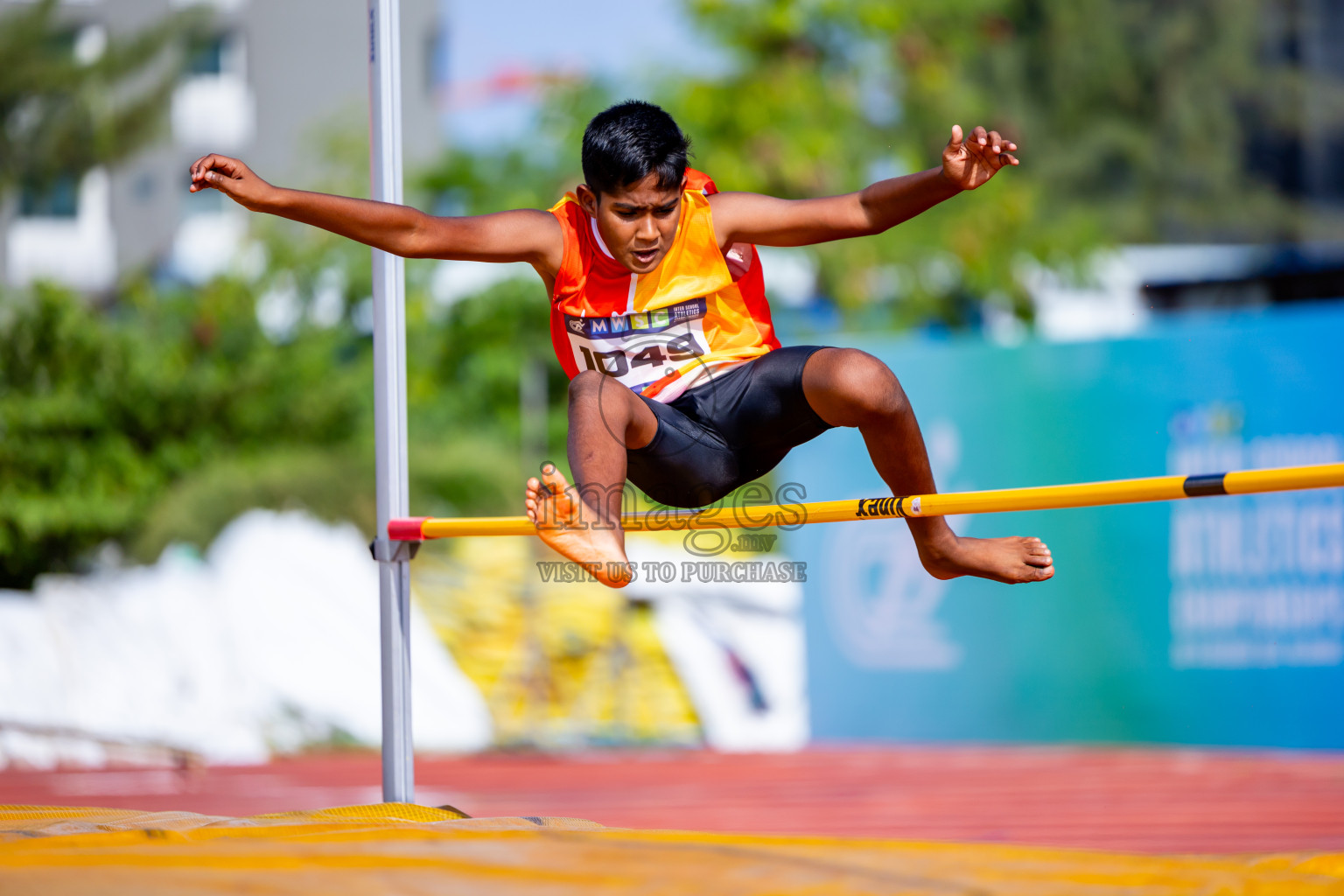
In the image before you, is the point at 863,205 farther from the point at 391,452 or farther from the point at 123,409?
the point at 123,409

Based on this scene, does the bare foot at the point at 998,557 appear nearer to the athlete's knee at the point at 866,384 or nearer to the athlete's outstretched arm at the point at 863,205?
the athlete's knee at the point at 866,384

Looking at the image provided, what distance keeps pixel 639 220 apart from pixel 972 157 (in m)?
0.66

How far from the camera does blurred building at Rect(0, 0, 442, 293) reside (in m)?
18.8

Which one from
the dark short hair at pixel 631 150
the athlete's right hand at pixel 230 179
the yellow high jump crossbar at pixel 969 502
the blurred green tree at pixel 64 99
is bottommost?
Answer: the yellow high jump crossbar at pixel 969 502

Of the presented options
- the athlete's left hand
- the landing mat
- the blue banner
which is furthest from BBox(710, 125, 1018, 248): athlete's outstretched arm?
the blue banner

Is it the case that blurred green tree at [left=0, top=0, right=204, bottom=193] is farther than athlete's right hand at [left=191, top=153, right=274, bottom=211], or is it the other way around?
blurred green tree at [left=0, top=0, right=204, bottom=193]

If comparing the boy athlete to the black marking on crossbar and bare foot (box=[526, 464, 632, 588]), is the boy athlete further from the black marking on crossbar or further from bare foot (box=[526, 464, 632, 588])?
the black marking on crossbar

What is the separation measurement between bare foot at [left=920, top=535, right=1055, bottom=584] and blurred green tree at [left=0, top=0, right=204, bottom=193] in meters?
11.2

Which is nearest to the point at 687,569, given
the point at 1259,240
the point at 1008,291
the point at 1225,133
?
the point at 1008,291

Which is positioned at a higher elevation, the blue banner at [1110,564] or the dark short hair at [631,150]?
the dark short hair at [631,150]

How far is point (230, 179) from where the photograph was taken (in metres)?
2.54

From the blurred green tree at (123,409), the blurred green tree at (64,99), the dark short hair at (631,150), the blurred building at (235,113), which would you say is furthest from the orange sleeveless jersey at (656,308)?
the blurred building at (235,113)

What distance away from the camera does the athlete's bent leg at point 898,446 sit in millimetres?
2615

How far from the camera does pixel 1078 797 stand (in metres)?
5.59
